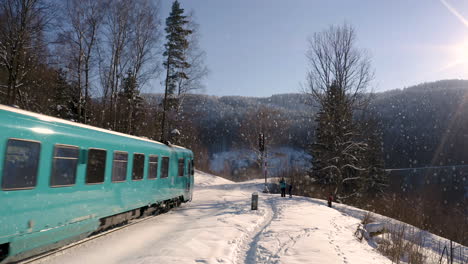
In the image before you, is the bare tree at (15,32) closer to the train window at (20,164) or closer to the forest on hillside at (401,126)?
the train window at (20,164)

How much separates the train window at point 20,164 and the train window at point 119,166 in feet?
7.97

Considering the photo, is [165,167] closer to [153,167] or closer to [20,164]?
[153,167]

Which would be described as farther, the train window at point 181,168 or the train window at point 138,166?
the train window at point 181,168

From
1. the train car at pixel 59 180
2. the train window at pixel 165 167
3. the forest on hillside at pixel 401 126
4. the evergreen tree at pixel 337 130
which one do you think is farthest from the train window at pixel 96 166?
the forest on hillside at pixel 401 126

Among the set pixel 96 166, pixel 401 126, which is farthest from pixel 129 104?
pixel 401 126

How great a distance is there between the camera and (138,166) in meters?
8.83

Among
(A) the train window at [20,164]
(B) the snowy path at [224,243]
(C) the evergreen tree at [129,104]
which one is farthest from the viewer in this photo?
(C) the evergreen tree at [129,104]

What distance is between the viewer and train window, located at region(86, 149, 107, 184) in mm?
6602

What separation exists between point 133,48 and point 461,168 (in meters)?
62.0

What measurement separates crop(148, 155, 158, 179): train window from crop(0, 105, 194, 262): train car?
412 millimetres

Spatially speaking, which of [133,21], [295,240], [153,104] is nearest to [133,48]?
[133,21]

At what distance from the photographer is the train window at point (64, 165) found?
18.5 ft

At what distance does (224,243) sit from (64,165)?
389 cm

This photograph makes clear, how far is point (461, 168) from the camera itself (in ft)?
182
